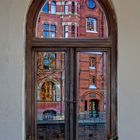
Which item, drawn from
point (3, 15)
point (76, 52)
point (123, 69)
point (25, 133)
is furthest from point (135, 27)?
point (25, 133)

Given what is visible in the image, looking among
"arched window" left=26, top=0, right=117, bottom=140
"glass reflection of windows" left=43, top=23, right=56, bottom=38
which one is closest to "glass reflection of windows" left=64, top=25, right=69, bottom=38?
"arched window" left=26, top=0, right=117, bottom=140

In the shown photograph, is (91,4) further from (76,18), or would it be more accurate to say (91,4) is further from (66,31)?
(66,31)

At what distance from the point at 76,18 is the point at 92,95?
0.78m

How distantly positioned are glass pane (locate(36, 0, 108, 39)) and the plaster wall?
0.21 meters

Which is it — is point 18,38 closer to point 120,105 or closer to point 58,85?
point 58,85

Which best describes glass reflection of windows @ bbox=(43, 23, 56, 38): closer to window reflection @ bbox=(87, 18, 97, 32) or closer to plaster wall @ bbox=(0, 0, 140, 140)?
plaster wall @ bbox=(0, 0, 140, 140)

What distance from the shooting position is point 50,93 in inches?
123

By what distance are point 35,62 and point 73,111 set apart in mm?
611

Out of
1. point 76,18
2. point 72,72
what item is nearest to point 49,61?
point 72,72

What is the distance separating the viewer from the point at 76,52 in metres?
3.11

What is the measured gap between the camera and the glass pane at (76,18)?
312cm

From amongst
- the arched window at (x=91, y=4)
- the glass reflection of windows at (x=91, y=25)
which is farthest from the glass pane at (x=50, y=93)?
the arched window at (x=91, y=4)

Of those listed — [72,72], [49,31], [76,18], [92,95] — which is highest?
[76,18]

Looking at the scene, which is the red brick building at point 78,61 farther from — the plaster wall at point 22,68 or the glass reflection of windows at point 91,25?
the plaster wall at point 22,68
